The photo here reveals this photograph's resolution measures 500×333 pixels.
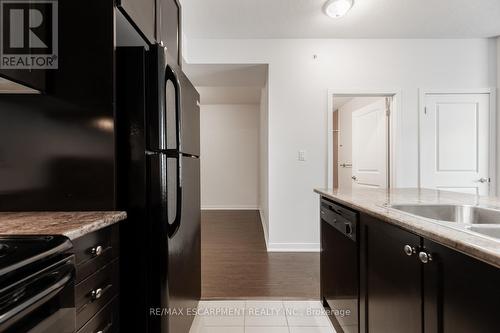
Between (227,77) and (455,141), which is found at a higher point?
(227,77)

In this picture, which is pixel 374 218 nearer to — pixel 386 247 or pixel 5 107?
pixel 386 247

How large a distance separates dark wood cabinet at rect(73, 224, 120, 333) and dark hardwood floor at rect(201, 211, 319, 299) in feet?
4.20

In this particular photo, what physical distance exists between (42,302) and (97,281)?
350mm

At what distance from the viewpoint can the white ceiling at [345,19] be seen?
8.51ft

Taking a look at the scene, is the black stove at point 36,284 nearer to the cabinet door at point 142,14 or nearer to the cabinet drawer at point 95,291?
the cabinet drawer at point 95,291

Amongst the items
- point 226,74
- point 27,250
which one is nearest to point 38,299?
point 27,250

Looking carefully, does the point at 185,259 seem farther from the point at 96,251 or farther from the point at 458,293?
the point at 458,293

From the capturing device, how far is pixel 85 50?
3.63ft

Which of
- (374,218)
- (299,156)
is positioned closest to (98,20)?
(374,218)

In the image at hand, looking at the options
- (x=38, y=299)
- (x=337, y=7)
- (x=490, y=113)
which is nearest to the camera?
(x=38, y=299)

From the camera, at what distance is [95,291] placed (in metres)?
0.92

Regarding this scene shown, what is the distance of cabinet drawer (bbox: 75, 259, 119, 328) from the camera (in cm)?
84

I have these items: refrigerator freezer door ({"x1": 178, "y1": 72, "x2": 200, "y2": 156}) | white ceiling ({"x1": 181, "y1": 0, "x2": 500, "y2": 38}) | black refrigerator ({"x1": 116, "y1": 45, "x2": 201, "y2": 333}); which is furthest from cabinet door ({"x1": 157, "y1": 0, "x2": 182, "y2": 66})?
white ceiling ({"x1": 181, "y1": 0, "x2": 500, "y2": 38})

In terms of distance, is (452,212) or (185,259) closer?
(452,212)
